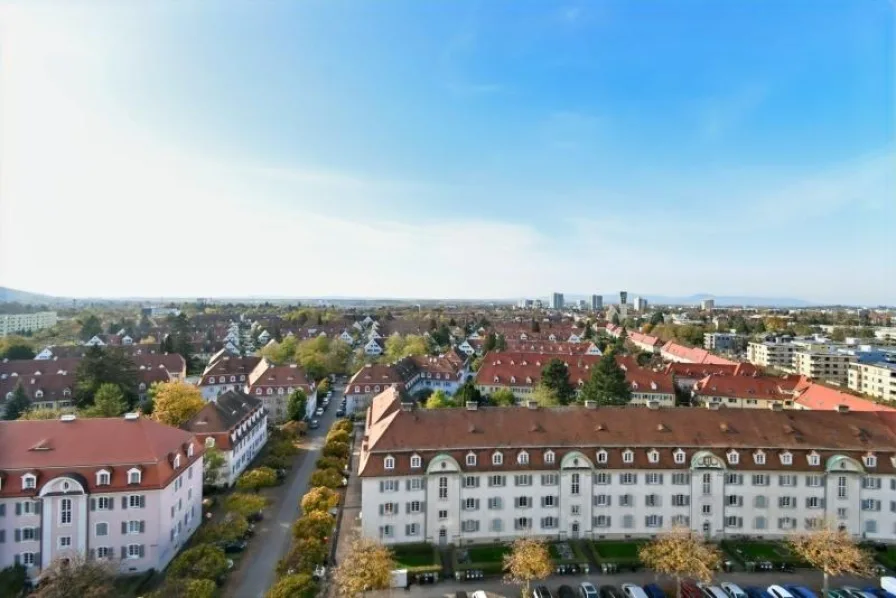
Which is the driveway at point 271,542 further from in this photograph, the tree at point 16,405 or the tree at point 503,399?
the tree at point 16,405

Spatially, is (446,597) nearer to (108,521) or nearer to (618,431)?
(618,431)

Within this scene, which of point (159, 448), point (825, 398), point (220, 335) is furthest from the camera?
point (220, 335)

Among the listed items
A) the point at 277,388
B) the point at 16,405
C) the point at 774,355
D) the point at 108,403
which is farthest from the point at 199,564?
the point at 774,355

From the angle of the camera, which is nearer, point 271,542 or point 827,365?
point 271,542

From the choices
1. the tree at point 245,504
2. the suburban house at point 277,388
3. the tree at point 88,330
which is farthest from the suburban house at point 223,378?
the tree at point 88,330

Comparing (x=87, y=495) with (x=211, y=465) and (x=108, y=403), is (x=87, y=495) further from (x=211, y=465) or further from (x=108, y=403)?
(x=108, y=403)

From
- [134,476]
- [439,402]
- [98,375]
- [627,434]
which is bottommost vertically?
[439,402]

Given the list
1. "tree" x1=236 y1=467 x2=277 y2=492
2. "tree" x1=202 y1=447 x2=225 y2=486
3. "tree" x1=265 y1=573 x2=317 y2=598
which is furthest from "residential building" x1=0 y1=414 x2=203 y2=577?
"tree" x1=265 y1=573 x2=317 y2=598

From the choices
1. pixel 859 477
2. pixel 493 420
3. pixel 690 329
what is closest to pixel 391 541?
pixel 493 420
